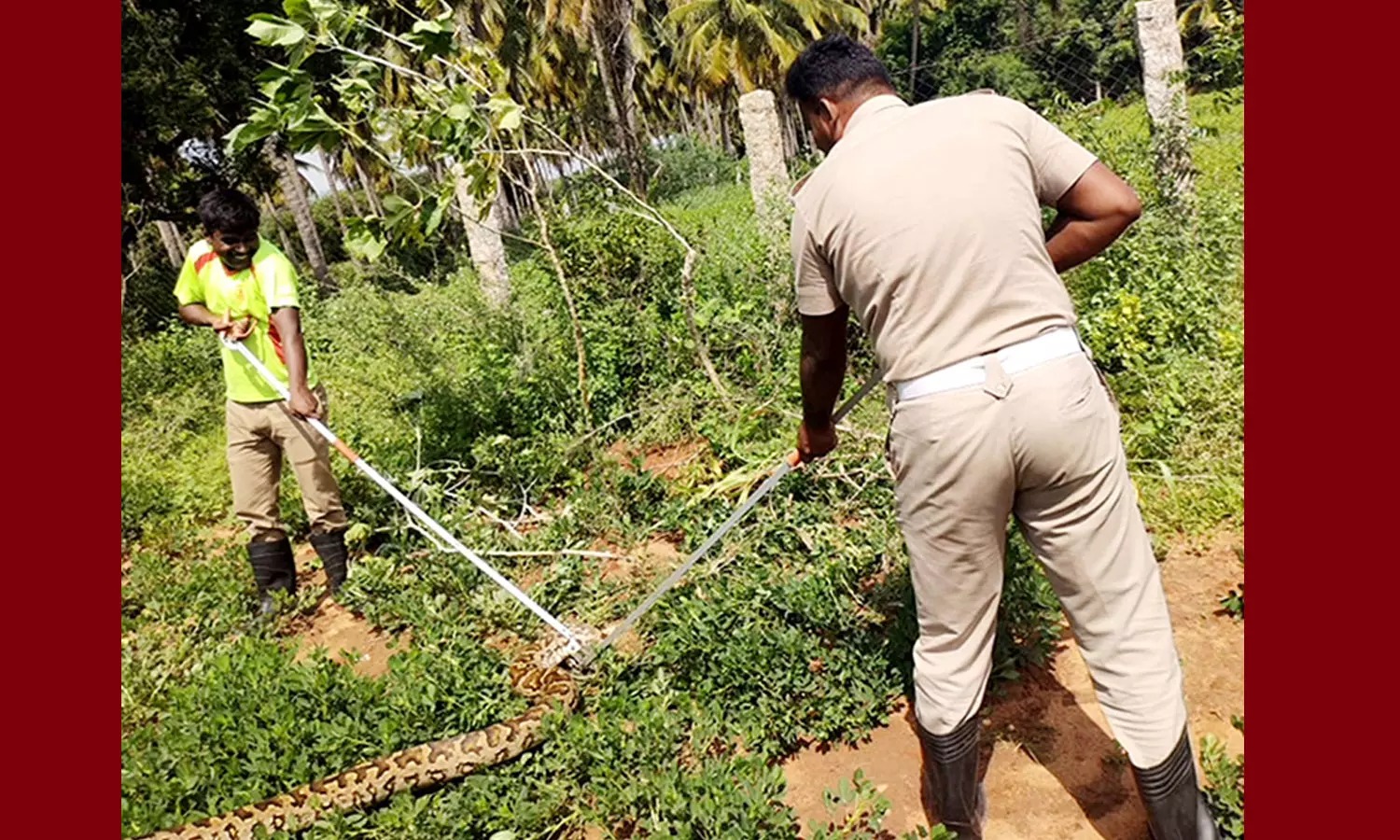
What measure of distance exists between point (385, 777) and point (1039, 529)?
8.36 ft

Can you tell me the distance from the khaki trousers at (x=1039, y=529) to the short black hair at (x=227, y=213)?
3.86m

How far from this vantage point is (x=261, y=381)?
488cm

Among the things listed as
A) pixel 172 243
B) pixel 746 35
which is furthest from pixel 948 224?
pixel 172 243

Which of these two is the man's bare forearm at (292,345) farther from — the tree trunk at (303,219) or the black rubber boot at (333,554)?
the tree trunk at (303,219)

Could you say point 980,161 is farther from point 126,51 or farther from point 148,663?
point 126,51

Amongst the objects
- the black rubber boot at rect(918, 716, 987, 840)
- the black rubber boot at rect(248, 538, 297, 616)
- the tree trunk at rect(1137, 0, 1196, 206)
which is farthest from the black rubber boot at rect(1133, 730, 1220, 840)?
the tree trunk at rect(1137, 0, 1196, 206)

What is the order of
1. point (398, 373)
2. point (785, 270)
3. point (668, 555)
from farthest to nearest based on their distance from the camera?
point (398, 373) → point (785, 270) → point (668, 555)

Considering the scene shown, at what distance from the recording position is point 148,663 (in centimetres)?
463

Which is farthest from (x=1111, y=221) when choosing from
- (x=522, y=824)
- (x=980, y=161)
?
(x=522, y=824)

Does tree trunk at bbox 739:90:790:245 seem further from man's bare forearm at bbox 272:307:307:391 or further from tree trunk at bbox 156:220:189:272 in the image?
tree trunk at bbox 156:220:189:272

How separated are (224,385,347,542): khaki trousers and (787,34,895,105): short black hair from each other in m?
3.63

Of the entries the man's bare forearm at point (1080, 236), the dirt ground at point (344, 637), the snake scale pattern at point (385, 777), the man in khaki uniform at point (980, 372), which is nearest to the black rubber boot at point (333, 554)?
the dirt ground at point (344, 637)

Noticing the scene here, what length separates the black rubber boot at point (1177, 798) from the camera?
2426 millimetres

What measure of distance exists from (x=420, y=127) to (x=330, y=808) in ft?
10.8
